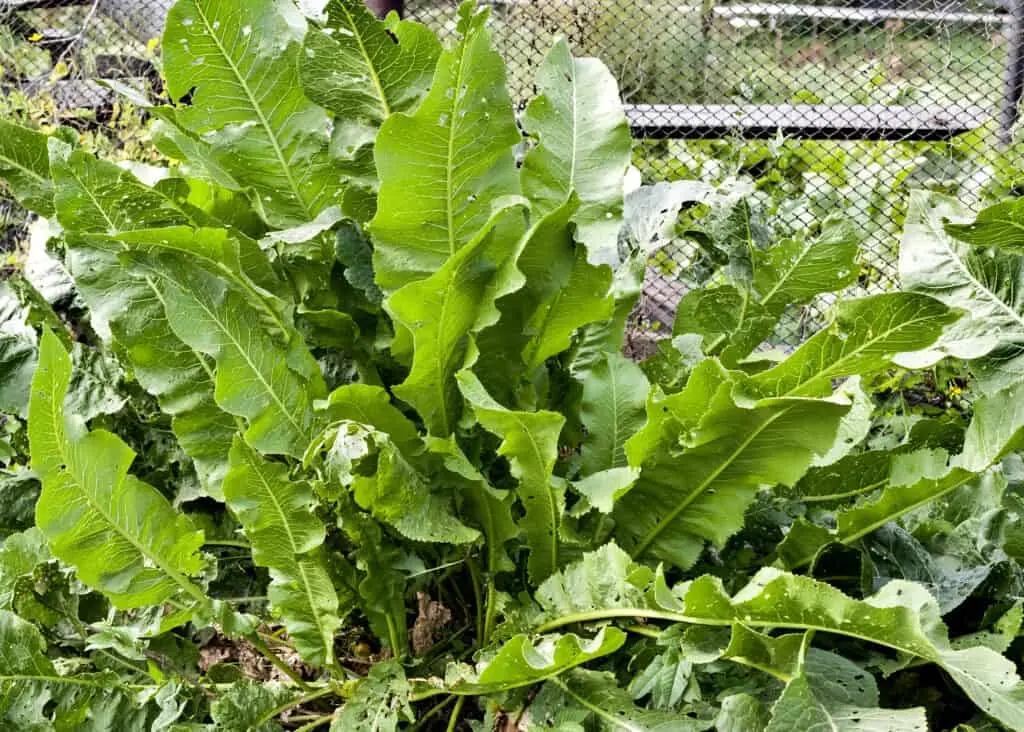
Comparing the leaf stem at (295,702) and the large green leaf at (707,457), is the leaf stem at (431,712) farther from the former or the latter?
the large green leaf at (707,457)

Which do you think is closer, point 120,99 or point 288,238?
point 288,238

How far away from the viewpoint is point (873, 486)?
39.7 inches

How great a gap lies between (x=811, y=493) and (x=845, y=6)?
6.02 ft

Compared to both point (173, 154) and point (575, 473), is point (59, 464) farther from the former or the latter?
point (575, 473)

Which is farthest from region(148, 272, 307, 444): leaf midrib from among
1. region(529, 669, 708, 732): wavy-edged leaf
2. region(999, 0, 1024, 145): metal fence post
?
region(999, 0, 1024, 145): metal fence post

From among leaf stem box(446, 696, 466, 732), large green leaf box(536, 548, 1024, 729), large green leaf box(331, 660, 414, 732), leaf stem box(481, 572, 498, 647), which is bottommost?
leaf stem box(446, 696, 466, 732)

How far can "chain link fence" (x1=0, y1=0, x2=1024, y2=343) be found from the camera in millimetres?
2135

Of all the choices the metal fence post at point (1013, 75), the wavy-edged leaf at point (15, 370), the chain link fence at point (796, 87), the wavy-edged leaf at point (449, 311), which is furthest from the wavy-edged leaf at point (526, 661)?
the metal fence post at point (1013, 75)

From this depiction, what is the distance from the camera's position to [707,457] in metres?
0.85

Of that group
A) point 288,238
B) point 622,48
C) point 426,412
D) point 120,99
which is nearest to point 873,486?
point 426,412

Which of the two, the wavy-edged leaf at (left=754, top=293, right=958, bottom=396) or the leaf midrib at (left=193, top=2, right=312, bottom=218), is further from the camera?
the leaf midrib at (left=193, top=2, right=312, bottom=218)

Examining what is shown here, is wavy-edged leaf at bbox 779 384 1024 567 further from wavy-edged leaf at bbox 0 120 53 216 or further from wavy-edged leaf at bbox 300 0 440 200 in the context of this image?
wavy-edged leaf at bbox 0 120 53 216

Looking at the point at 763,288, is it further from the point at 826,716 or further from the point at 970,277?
the point at 826,716

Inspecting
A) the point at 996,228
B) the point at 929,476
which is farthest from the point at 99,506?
the point at 996,228
